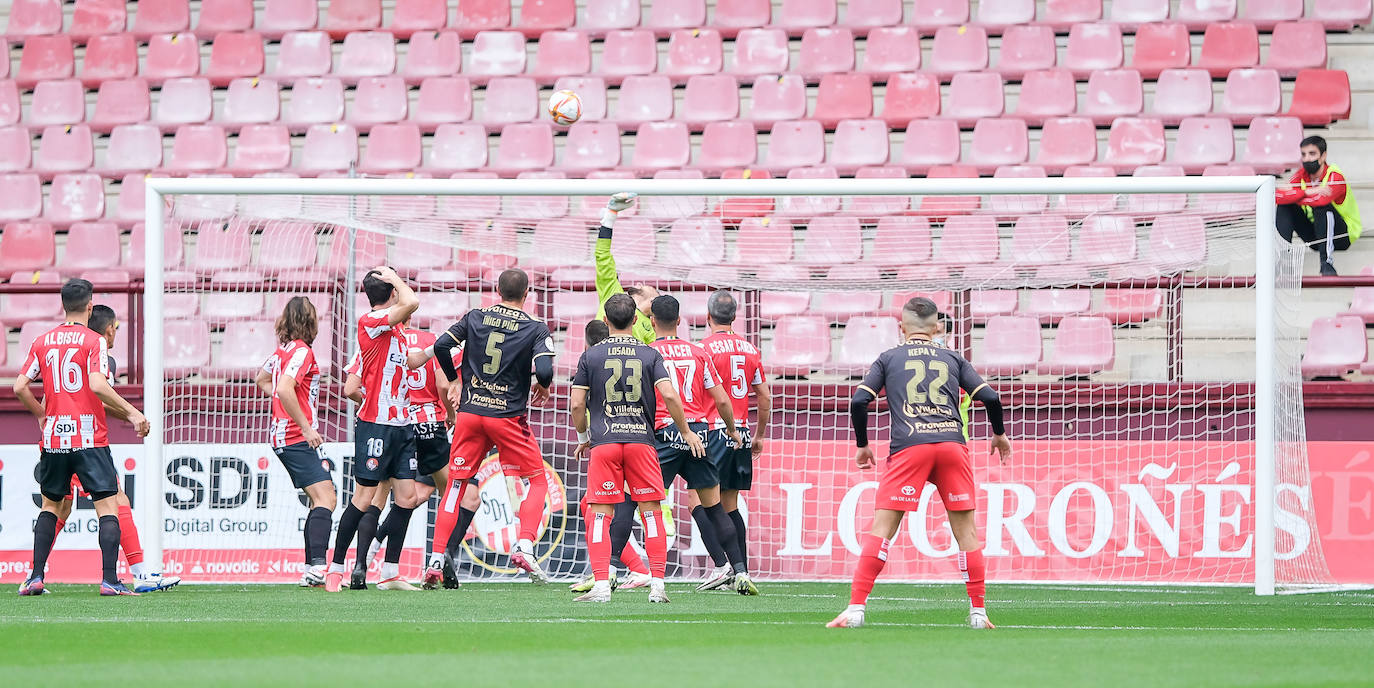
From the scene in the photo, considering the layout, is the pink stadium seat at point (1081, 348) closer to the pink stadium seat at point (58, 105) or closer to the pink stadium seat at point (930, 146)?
the pink stadium seat at point (930, 146)

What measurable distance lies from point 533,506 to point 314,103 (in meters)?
6.99

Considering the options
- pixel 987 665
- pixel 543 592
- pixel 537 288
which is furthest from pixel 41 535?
pixel 987 665

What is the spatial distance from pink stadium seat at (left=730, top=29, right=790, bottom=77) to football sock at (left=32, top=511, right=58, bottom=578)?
7761 millimetres

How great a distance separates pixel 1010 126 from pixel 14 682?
412 inches

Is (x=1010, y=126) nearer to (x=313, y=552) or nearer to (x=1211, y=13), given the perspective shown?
(x=1211, y=13)

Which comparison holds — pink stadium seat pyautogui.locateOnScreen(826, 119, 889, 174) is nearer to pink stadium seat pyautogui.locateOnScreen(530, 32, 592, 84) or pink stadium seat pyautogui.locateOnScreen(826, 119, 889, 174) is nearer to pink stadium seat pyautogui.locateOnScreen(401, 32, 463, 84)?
pink stadium seat pyautogui.locateOnScreen(530, 32, 592, 84)

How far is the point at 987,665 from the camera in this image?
564cm

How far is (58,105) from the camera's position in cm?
1546

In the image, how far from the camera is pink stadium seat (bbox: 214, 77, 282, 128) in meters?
15.1

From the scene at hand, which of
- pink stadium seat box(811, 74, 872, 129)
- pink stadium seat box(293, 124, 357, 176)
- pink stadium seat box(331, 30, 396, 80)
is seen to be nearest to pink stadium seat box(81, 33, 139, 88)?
pink stadium seat box(331, 30, 396, 80)

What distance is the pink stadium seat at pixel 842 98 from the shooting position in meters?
14.3

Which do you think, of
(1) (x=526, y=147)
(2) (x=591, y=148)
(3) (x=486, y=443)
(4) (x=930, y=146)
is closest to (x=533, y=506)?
(3) (x=486, y=443)

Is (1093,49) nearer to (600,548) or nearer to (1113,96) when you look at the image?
(1113,96)

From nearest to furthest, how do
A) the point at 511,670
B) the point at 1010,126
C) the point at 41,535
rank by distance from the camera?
the point at 511,670, the point at 41,535, the point at 1010,126
